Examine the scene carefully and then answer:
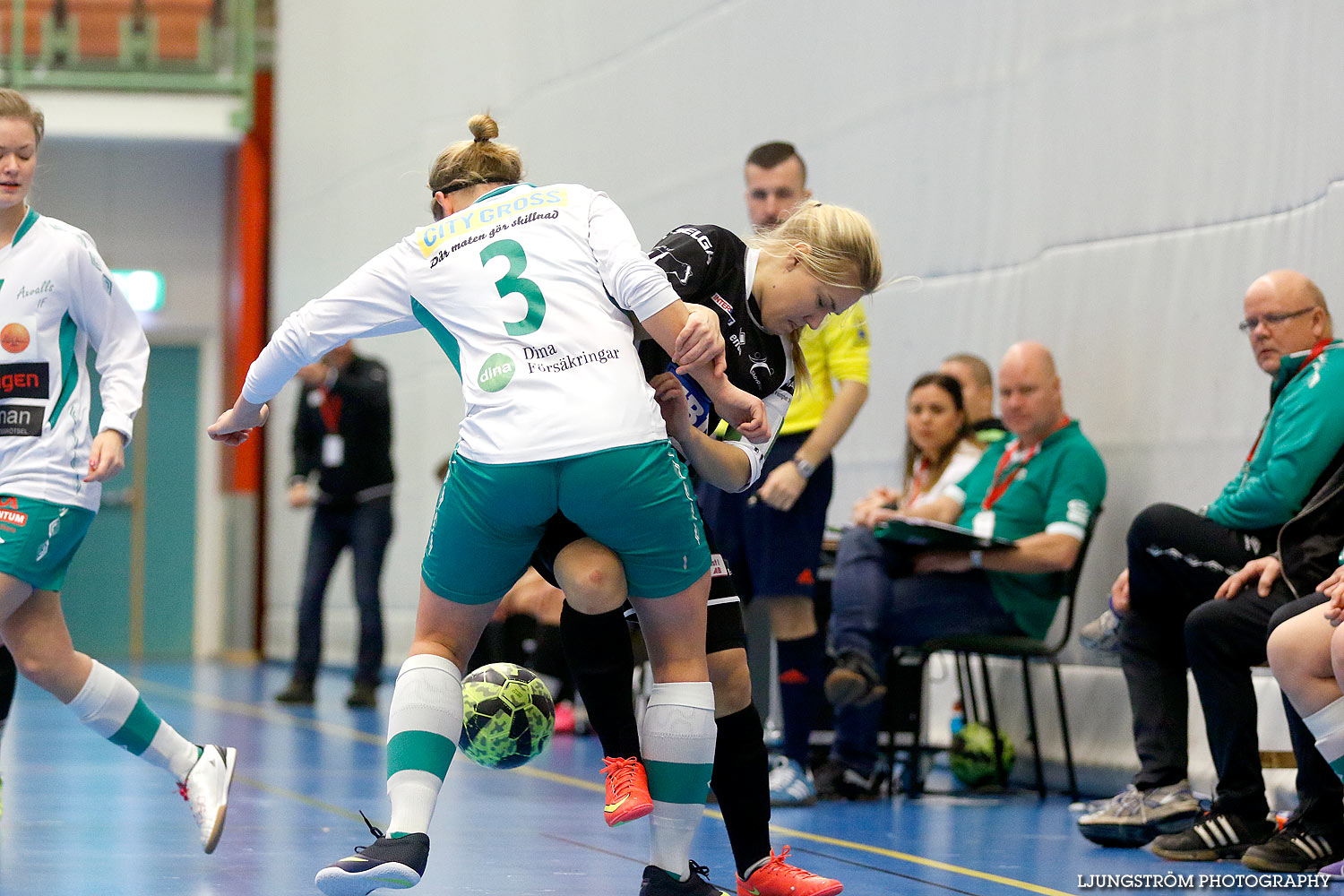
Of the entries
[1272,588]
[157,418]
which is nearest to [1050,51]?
[1272,588]

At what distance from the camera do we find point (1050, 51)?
581cm

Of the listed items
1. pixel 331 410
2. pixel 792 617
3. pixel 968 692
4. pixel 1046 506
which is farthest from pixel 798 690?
pixel 331 410

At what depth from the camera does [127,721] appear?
12.3 ft

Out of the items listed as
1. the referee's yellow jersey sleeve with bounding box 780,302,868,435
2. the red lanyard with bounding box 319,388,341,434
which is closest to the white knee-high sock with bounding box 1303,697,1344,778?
the referee's yellow jersey sleeve with bounding box 780,302,868,435

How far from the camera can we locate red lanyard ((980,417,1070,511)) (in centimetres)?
525

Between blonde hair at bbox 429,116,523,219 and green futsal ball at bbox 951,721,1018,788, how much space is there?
3067mm

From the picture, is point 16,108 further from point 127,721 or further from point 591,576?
point 591,576

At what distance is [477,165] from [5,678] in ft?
6.84

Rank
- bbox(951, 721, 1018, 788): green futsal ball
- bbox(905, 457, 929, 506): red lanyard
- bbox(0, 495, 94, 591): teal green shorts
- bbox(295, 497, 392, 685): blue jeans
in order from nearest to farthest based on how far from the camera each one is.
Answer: bbox(0, 495, 94, 591): teal green shorts, bbox(951, 721, 1018, 788): green futsal ball, bbox(905, 457, 929, 506): red lanyard, bbox(295, 497, 392, 685): blue jeans

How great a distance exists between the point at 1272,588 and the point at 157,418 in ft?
42.7

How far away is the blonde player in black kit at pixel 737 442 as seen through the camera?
2.89 m

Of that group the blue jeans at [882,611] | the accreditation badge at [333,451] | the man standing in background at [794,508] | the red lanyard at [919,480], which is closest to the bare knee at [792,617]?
the man standing in background at [794,508]

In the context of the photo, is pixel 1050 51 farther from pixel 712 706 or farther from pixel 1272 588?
pixel 712 706

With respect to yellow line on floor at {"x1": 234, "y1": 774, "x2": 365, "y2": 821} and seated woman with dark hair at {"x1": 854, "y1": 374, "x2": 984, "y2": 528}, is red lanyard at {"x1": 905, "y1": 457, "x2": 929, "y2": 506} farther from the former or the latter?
yellow line on floor at {"x1": 234, "y1": 774, "x2": 365, "y2": 821}
